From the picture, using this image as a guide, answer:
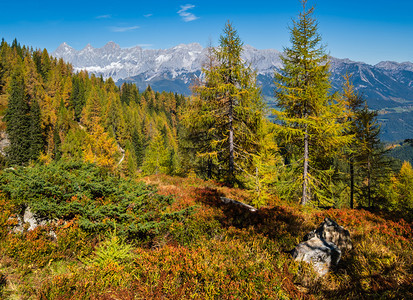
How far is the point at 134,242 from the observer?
6.10 m

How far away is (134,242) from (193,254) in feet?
6.84

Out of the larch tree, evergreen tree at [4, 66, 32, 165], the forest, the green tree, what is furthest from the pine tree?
evergreen tree at [4, 66, 32, 165]

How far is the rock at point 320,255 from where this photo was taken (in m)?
4.98

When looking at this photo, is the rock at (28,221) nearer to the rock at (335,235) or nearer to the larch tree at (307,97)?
the rock at (335,235)

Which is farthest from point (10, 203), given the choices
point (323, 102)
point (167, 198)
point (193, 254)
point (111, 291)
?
point (323, 102)

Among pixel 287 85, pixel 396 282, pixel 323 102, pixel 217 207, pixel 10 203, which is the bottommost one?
pixel 217 207

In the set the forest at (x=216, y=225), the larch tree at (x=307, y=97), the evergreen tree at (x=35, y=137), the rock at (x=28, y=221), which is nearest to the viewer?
the forest at (x=216, y=225)

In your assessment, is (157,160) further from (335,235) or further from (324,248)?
(324,248)

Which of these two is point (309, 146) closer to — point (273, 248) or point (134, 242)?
point (273, 248)

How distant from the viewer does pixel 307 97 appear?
11938mm

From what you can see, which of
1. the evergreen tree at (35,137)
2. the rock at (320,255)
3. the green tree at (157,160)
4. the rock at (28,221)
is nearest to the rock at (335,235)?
the rock at (320,255)

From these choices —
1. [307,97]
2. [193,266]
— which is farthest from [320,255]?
[307,97]

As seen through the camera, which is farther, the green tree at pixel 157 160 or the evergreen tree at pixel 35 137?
the evergreen tree at pixel 35 137

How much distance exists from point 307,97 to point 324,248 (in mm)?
8824
